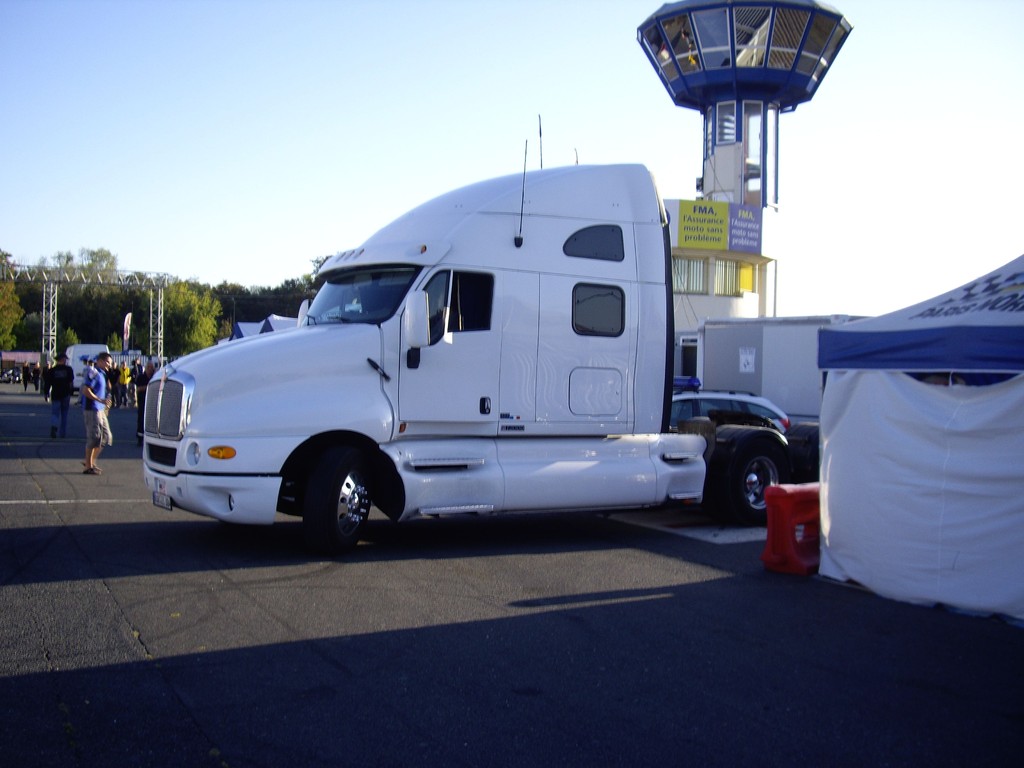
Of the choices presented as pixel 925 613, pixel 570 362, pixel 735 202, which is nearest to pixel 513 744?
pixel 925 613

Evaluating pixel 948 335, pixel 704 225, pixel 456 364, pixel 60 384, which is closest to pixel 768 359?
pixel 60 384

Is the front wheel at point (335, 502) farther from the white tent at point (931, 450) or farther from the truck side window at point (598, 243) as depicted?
the white tent at point (931, 450)

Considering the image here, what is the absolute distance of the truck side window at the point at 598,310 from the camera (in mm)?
9836

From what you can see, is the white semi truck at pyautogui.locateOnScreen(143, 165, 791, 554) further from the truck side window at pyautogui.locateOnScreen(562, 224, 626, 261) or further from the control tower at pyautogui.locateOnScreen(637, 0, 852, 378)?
the control tower at pyautogui.locateOnScreen(637, 0, 852, 378)

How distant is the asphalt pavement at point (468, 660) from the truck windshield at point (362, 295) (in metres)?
2.29

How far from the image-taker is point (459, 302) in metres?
9.20

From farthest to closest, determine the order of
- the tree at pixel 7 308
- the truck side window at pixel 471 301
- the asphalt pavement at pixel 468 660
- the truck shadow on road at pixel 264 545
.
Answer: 1. the tree at pixel 7 308
2. the truck side window at pixel 471 301
3. the truck shadow on road at pixel 264 545
4. the asphalt pavement at pixel 468 660

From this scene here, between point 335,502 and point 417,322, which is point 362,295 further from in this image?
point 335,502

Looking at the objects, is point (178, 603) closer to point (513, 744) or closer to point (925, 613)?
point (513, 744)

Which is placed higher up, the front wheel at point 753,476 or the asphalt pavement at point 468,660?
the front wheel at point 753,476

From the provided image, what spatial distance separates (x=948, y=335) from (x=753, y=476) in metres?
4.49

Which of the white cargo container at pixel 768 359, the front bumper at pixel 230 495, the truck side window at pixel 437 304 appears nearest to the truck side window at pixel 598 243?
the truck side window at pixel 437 304

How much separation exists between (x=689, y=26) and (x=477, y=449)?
43382mm

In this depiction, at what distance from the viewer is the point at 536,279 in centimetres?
962
